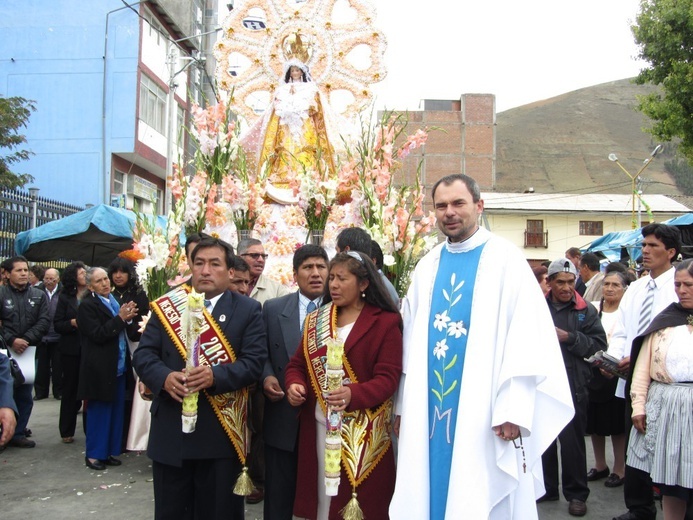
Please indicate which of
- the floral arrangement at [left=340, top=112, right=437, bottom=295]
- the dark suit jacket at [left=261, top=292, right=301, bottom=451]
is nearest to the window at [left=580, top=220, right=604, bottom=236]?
the floral arrangement at [left=340, top=112, right=437, bottom=295]

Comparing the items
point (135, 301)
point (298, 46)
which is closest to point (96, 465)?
point (135, 301)

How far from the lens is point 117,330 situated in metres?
5.92

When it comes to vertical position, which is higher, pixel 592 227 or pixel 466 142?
pixel 466 142

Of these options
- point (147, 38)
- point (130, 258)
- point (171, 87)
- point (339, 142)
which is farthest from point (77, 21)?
point (130, 258)

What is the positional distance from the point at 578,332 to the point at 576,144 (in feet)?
420

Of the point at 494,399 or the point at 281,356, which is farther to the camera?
the point at 281,356

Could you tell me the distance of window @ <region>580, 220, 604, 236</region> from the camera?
37000 mm

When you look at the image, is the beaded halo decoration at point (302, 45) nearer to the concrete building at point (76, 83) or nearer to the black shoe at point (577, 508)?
the black shoe at point (577, 508)

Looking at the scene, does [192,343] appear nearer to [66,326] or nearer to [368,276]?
[368,276]

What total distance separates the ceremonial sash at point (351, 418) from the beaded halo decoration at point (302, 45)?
6072mm

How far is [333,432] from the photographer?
3.41 meters

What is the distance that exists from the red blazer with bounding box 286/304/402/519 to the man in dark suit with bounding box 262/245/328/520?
0.15m

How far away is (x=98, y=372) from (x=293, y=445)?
2.78 metres

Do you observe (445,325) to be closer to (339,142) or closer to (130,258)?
(130,258)
